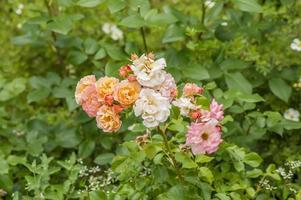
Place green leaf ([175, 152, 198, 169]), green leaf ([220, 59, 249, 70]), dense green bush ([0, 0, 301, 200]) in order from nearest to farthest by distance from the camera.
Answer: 1. green leaf ([175, 152, 198, 169])
2. dense green bush ([0, 0, 301, 200])
3. green leaf ([220, 59, 249, 70])

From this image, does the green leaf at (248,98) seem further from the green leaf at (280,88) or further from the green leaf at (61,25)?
the green leaf at (61,25)

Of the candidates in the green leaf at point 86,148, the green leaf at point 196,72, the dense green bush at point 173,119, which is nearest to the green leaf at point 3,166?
the dense green bush at point 173,119

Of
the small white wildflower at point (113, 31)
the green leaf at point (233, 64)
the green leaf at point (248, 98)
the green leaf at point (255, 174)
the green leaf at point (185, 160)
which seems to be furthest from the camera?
the small white wildflower at point (113, 31)

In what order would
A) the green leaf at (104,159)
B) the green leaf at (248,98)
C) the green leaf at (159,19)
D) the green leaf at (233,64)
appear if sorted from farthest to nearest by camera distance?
the green leaf at (233,64), the green leaf at (104,159), the green leaf at (159,19), the green leaf at (248,98)

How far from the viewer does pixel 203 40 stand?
8.68 feet

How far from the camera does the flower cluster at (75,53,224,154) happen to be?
1.63 metres

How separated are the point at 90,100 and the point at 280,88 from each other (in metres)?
1.10

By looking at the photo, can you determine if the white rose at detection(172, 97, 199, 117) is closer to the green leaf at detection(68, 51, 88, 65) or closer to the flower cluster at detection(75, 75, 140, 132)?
the flower cluster at detection(75, 75, 140, 132)

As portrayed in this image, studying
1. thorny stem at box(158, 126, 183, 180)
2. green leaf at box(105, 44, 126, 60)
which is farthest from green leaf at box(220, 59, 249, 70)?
thorny stem at box(158, 126, 183, 180)

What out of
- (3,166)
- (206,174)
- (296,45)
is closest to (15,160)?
(3,166)

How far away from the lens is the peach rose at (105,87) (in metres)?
1.68

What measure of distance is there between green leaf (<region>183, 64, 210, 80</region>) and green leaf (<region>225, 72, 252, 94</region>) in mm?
133

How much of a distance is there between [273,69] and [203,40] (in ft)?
1.08

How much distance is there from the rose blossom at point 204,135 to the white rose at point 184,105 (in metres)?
0.06
